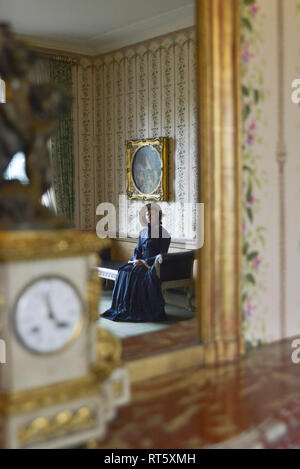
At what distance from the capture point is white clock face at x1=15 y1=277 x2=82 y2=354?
122 centimetres

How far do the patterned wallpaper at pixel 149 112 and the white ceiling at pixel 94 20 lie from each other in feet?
0.57

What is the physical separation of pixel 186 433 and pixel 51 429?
35 centimetres

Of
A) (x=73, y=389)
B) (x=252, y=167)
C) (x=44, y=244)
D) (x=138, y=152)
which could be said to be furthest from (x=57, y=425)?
(x=138, y=152)

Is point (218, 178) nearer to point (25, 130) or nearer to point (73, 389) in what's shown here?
point (25, 130)

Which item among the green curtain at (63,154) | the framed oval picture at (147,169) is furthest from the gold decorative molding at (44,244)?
the green curtain at (63,154)

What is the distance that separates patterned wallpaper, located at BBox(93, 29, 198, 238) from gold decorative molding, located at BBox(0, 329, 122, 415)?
573 cm

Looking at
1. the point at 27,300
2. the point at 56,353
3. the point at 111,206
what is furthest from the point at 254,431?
the point at 111,206

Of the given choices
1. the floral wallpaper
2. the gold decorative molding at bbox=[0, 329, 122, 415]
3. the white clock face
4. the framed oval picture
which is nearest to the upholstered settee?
the framed oval picture

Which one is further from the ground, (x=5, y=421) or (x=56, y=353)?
(x=56, y=353)

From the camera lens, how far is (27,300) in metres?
1.23

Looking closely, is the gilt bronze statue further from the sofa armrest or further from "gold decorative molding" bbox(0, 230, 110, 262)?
the sofa armrest

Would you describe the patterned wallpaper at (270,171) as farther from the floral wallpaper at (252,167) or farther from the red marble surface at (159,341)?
the red marble surface at (159,341)

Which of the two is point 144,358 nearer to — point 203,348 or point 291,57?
point 203,348

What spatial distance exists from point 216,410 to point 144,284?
4.77m
